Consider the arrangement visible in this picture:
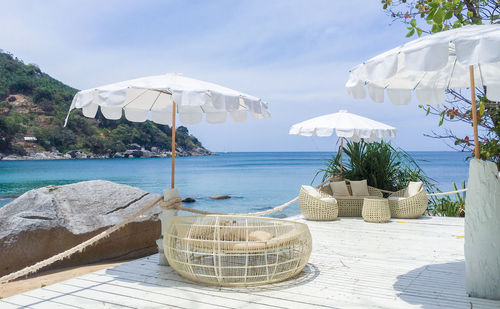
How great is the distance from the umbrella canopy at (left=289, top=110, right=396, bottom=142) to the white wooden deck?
2609 mm

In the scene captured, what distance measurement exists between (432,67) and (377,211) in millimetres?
4965

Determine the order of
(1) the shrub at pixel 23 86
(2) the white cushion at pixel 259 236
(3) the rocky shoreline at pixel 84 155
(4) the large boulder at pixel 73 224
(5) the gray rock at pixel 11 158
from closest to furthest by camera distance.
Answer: (2) the white cushion at pixel 259 236 → (4) the large boulder at pixel 73 224 → (5) the gray rock at pixel 11 158 → (3) the rocky shoreline at pixel 84 155 → (1) the shrub at pixel 23 86

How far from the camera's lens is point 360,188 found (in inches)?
315

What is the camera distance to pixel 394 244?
17.5 ft

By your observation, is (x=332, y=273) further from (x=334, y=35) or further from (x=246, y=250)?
(x=334, y=35)

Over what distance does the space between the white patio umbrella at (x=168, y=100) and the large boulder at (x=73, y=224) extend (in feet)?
5.43

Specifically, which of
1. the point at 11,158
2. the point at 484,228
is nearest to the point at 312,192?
the point at 484,228

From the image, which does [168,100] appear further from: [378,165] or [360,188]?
[378,165]

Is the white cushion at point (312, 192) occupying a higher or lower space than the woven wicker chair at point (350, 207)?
higher

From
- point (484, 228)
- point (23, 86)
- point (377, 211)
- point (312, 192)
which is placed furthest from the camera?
point (23, 86)

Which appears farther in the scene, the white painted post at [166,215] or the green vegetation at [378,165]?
the green vegetation at [378,165]

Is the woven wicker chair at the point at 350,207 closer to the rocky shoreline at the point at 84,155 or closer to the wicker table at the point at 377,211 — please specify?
the wicker table at the point at 377,211

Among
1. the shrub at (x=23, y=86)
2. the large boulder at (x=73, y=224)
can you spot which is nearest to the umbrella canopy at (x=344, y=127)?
the large boulder at (x=73, y=224)

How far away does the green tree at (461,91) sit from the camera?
455cm
